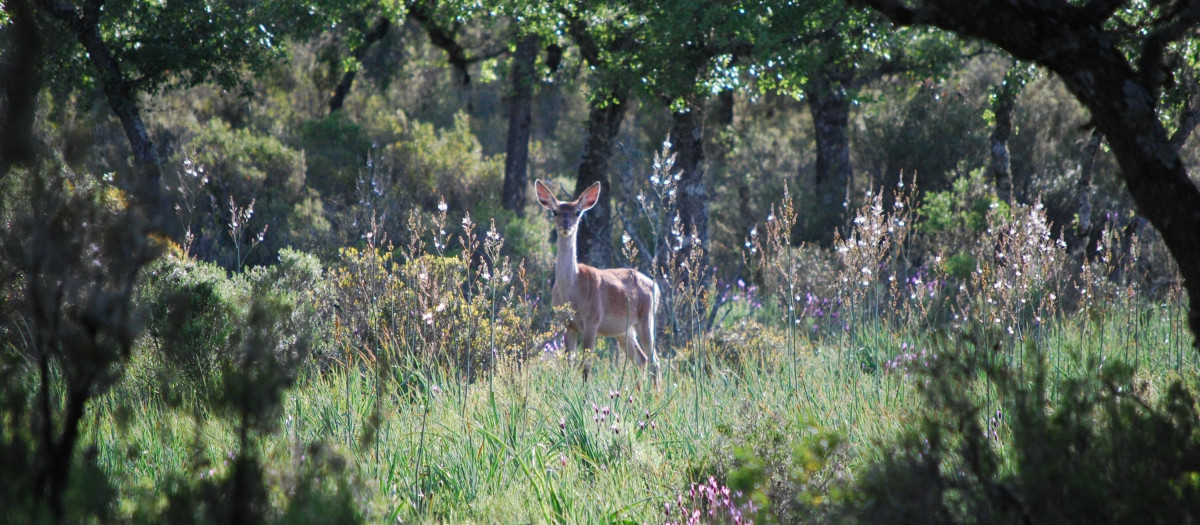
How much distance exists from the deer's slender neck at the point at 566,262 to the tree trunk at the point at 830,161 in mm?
8577

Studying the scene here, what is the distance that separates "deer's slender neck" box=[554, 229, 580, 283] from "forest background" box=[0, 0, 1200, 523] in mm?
485

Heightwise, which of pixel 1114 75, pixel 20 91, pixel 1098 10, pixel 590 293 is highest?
pixel 1098 10

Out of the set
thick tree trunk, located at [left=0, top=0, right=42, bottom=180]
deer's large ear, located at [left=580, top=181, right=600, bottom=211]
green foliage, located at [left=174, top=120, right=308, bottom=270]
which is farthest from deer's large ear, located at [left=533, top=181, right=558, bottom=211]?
thick tree trunk, located at [left=0, top=0, right=42, bottom=180]

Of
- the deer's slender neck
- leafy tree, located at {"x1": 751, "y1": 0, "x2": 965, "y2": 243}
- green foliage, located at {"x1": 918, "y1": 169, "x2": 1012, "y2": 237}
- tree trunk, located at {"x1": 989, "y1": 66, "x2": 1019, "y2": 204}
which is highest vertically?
leafy tree, located at {"x1": 751, "y1": 0, "x2": 965, "y2": 243}

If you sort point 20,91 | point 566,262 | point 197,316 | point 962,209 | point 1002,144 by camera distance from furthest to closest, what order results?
point 962,209
point 1002,144
point 566,262
point 197,316
point 20,91

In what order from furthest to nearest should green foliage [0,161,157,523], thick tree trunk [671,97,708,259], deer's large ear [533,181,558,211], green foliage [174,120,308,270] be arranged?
1. green foliage [174,120,308,270]
2. thick tree trunk [671,97,708,259]
3. deer's large ear [533,181,558,211]
4. green foliage [0,161,157,523]

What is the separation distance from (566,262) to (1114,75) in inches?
231

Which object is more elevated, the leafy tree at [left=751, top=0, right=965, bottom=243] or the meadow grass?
the leafy tree at [left=751, top=0, right=965, bottom=243]

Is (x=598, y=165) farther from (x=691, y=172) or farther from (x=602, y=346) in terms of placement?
(x=602, y=346)

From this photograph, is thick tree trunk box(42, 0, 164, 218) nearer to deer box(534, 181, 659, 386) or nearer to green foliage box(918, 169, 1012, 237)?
deer box(534, 181, 659, 386)

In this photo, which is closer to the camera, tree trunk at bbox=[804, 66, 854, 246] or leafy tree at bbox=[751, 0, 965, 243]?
leafy tree at bbox=[751, 0, 965, 243]

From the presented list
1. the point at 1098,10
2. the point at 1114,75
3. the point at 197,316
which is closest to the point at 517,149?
the point at 197,316

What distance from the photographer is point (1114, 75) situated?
3164mm

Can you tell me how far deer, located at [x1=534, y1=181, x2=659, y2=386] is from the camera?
8562 millimetres
